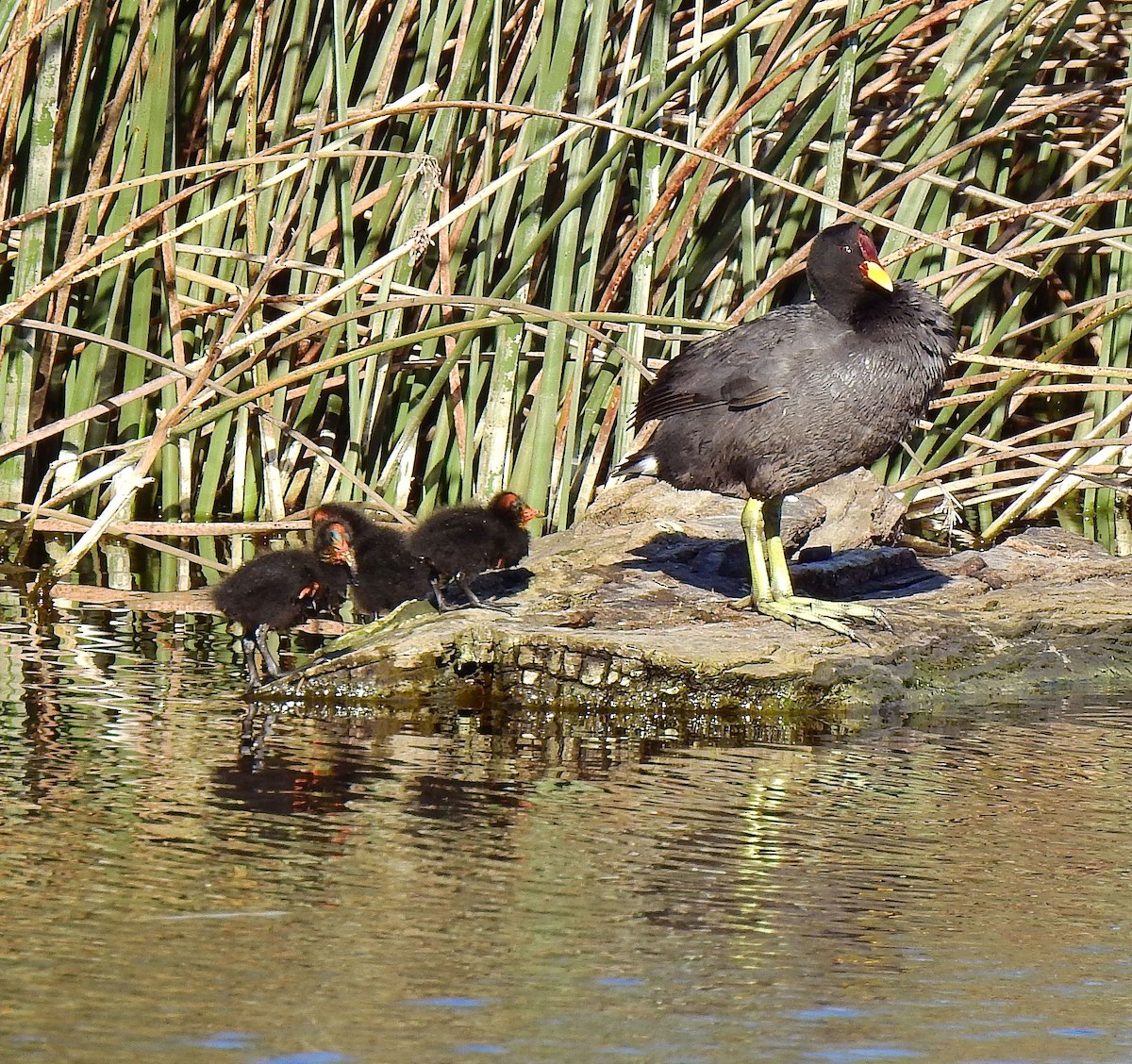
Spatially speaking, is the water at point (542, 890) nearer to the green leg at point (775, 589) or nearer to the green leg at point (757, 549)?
the green leg at point (775, 589)

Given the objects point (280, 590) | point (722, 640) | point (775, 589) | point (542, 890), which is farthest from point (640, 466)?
point (542, 890)

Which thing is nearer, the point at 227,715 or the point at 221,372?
the point at 227,715

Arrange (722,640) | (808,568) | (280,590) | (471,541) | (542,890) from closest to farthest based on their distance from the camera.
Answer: (542,890), (280,590), (722,640), (471,541), (808,568)

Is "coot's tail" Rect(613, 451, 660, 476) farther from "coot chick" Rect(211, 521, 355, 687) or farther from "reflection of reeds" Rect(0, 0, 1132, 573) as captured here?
"coot chick" Rect(211, 521, 355, 687)

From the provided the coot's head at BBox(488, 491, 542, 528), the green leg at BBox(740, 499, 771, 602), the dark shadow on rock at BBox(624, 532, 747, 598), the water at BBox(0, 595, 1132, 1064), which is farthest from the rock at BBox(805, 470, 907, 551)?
the water at BBox(0, 595, 1132, 1064)

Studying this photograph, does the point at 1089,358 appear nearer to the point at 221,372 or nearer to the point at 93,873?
the point at 221,372

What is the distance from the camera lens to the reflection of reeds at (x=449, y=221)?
6.20 m

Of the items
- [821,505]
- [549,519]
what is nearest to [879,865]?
[821,505]

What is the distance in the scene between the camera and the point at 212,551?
6617mm

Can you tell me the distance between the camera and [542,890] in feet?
9.82

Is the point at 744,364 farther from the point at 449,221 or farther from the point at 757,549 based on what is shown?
the point at 449,221

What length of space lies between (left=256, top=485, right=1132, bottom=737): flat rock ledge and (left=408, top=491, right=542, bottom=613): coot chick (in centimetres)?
13

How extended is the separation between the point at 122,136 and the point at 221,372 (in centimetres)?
98

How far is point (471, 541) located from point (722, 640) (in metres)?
0.91
